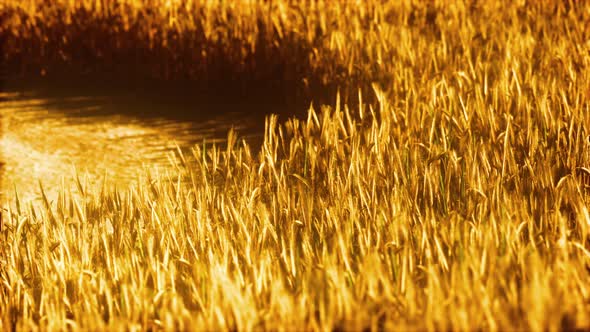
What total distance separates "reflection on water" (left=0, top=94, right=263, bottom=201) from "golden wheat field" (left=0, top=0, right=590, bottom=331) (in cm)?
19

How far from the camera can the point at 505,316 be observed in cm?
120

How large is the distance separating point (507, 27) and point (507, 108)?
1138 millimetres

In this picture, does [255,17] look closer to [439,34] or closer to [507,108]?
[439,34]

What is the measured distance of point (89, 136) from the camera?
10.7ft

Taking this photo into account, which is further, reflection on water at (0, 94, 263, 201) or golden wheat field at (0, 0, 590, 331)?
reflection on water at (0, 94, 263, 201)

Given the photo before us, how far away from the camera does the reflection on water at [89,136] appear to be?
2.86 meters

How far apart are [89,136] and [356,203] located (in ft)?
5.75

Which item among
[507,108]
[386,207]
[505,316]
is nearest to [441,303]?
[505,316]

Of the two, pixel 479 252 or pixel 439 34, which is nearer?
pixel 479 252

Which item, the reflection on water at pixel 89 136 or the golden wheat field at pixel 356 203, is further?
the reflection on water at pixel 89 136

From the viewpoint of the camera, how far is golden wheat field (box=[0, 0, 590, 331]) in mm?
1335

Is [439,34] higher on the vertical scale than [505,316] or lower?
higher

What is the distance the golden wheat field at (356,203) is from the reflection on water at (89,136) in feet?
0.63

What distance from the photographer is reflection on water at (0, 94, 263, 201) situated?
9.38 feet
